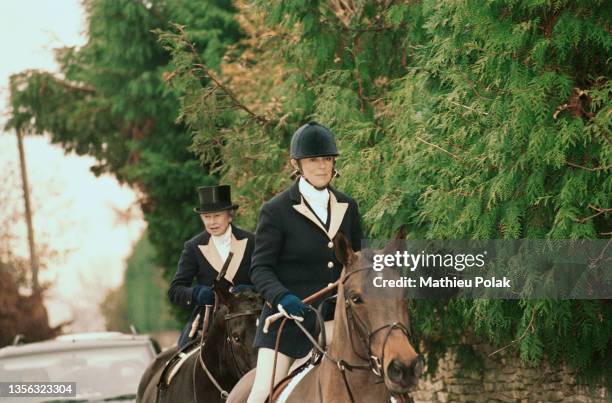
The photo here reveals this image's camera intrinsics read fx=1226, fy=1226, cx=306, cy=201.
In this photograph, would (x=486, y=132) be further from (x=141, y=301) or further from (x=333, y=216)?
(x=141, y=301)

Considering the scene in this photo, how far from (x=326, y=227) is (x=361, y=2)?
27.9 feet

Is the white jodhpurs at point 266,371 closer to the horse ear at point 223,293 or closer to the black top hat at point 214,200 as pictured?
the horse ear at point 223,293

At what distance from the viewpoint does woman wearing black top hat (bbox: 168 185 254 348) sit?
1039cm

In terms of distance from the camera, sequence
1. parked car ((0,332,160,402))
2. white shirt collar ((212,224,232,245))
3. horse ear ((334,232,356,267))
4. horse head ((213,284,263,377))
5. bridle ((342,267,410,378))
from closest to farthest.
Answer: bridle ((342,267,410,378)) < horse ear ((334,232,356,267)) < horse head ((213,284,263,377)) < white shirt collar ((212,224,232,245)) < parked car ((0,332,160,402))

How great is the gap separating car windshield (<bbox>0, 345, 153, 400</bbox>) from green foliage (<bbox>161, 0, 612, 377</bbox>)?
324cm

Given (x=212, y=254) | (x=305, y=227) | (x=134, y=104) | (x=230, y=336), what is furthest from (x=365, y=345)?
(x=134, y=104)

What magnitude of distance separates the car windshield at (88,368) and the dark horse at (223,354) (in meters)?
3.22

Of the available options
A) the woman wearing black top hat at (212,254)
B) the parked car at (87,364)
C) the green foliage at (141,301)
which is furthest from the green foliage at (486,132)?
the green foliage at (141,301)

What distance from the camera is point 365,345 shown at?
621cm

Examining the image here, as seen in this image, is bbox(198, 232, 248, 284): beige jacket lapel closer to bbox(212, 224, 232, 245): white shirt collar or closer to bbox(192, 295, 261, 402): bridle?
bbox(212, 224, 232, 245): white shirt collar

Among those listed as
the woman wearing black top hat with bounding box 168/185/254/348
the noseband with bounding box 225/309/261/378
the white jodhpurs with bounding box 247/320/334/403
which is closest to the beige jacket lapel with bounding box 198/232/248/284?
the woman wearing black top hat with bounding box 168/185/254/348

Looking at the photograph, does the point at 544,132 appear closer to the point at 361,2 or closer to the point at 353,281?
the point at 353,281

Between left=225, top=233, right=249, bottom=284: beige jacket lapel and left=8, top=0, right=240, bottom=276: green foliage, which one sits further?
left=8, top=0, right=240, bottom=276: green foliage

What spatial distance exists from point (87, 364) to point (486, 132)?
220 inches
